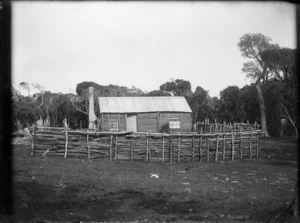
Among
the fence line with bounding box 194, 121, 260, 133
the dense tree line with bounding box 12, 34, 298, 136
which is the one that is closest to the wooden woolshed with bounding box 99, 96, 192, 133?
the fence line with bounding box 194, 121, 260, 133

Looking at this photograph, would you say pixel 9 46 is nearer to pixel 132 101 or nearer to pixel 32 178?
pixel 32 178

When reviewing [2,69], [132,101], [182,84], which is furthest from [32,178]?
[182,84]

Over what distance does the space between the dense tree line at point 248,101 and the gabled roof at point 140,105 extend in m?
8.36

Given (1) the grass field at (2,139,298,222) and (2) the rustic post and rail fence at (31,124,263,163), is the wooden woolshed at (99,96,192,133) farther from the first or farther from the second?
(1) the grass field at (2,139,298,222)

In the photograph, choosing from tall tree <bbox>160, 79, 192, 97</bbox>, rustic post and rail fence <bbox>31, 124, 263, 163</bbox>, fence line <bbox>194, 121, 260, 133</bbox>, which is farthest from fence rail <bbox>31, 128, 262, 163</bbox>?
tall tree <bbox>160, 79, 192, 97</bbox>

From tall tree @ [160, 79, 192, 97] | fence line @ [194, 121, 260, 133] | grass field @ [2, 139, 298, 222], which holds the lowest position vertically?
grass field @ [2, 139, 298, 222]

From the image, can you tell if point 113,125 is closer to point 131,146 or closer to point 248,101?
point 131,146

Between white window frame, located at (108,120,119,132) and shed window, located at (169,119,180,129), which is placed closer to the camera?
white window frame, located at (108,120,119,132)

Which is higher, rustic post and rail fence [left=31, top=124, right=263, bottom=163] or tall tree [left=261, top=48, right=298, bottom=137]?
tall tree [left=261, top=48, right=298, bottom=137]

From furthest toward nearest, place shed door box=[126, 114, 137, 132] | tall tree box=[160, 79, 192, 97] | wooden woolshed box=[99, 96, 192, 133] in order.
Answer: tall tree box=[160, 79, 192, 97] → shed door box=[126, 114, 137, 132] → wooden woolshed box=[99, 96, 192, 133]

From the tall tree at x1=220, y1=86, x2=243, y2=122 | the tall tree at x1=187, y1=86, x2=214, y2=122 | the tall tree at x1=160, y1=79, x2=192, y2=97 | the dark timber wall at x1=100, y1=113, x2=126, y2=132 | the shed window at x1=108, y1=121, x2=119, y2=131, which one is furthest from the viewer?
the tall tree at x1=160, y1=79, x2=192, y2=97

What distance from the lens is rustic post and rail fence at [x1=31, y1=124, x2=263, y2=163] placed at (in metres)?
15.4

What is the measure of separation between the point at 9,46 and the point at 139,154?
34.7 feet

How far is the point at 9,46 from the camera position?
6469 millimetres
